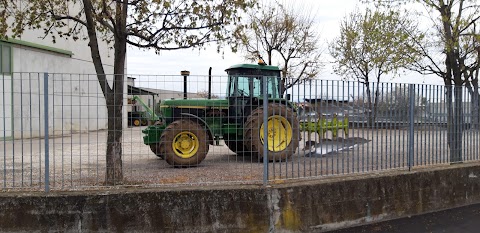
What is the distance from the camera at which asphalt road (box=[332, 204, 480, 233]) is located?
6.01m

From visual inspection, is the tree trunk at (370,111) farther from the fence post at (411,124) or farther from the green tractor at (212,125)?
the green tractor at (212,125)

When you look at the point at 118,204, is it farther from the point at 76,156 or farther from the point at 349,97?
the point at 349,97

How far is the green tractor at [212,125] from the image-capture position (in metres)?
7.49

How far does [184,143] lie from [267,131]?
3133 mm

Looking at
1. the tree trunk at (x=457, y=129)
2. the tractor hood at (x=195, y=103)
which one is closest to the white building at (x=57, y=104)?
the tractor hood at (x=195, y=103)

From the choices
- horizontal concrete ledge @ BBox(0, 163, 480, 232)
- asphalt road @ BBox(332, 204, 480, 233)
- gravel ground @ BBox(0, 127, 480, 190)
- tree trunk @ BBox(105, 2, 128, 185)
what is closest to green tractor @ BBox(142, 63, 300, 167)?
gravel ground @ BBox(0, 127, 480, 190)

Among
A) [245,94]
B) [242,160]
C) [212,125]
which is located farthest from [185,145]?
[245,94]

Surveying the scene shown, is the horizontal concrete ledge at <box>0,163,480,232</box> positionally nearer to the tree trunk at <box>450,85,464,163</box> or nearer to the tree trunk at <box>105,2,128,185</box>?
the tree trunk at <box>105,2,128,185</box>

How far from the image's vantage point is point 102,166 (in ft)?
21.9

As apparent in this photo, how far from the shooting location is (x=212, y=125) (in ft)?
28.1

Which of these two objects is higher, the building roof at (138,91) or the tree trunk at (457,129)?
the building roof at (138,91)

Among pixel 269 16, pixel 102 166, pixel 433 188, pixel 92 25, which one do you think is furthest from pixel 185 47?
pixel 269 16

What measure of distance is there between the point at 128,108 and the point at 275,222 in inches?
128

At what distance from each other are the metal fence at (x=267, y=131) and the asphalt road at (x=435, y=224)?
92 centimetres
